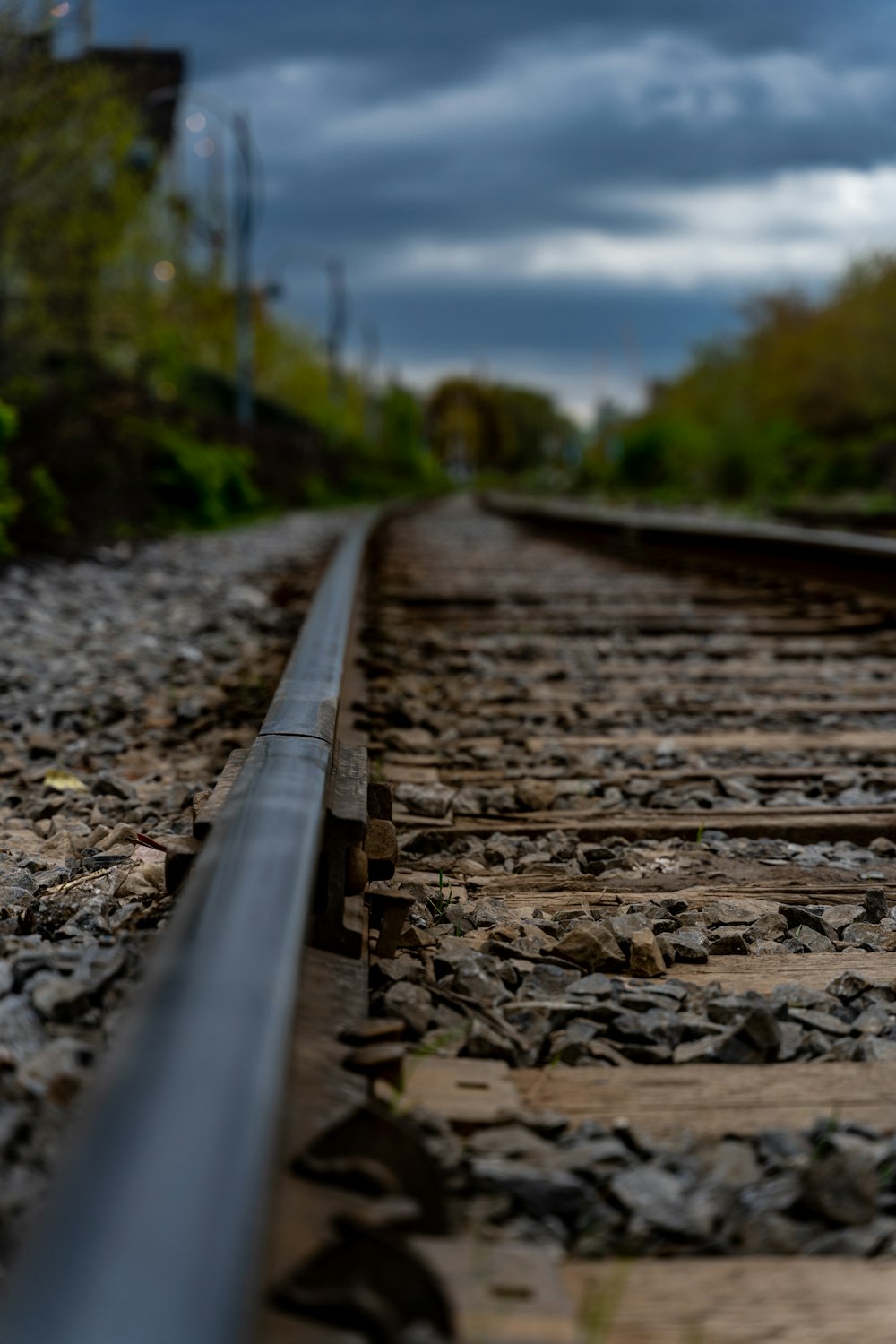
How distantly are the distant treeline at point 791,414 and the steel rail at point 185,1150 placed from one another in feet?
75.3

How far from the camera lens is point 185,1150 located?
0.91m

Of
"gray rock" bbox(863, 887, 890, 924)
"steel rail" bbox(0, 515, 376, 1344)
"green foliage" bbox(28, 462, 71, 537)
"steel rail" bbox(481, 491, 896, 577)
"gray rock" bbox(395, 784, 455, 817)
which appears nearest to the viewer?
"steel rail" bbox(0, 515, 376, 1344)

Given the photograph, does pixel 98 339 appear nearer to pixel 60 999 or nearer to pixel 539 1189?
pixel 60 999

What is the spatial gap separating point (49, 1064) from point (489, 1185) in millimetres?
434

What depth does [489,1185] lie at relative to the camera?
1298 millimetres

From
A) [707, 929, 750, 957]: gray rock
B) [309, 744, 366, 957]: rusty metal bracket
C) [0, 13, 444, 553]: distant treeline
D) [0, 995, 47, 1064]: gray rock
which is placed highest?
[0, 13, 444, 553]: distant treeline

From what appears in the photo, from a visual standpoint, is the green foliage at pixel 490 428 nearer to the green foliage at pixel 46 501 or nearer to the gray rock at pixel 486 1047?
A: the green foliage at pixel 46 501

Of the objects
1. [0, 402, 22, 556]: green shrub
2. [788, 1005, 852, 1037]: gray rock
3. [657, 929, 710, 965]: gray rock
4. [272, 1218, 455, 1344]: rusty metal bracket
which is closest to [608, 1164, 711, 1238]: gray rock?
[272, 1218, 455, 1344]: rusty metal bracket

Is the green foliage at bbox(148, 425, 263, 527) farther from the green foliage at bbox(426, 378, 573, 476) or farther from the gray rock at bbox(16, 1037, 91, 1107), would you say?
the green foliage at bbox(426, 378, 573, 476)

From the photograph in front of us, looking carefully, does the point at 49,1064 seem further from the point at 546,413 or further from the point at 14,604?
the point at 546,413

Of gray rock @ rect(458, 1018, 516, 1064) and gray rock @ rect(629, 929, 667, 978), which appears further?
gray rock @ rect(629, 929, 667, 978)

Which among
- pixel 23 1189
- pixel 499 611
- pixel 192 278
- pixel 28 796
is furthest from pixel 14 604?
pixel 192 278

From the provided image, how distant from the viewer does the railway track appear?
932mm

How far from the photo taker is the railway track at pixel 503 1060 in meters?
0.93
